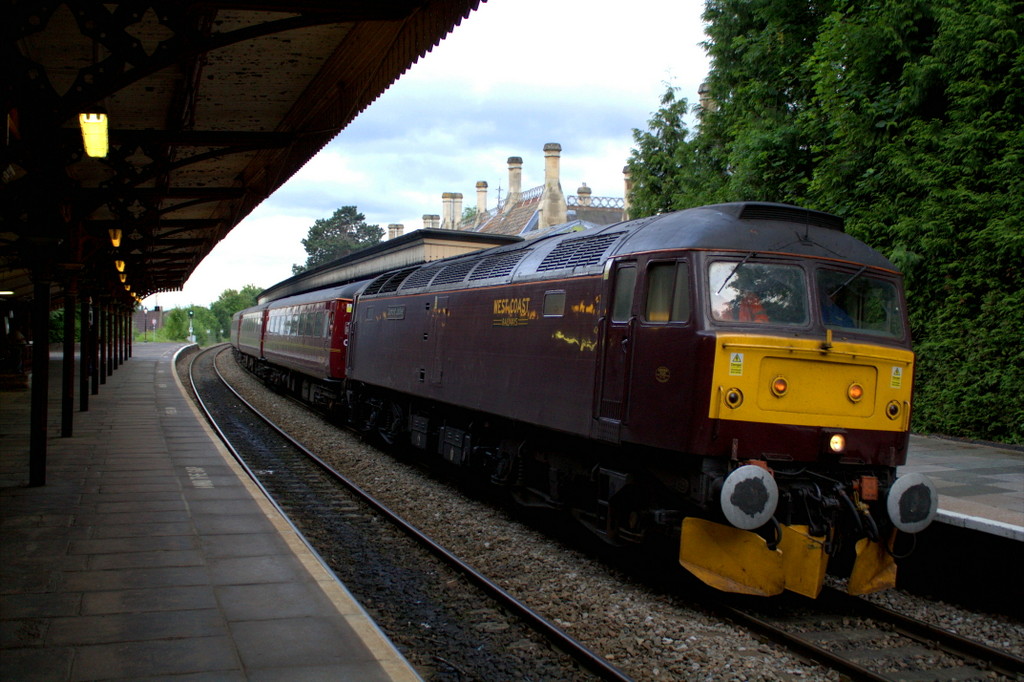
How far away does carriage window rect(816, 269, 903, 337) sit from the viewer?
6775 mm

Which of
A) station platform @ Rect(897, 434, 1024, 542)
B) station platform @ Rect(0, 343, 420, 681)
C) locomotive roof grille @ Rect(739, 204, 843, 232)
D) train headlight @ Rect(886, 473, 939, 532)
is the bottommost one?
station platform @ Rect(0, 343, 420, 681)

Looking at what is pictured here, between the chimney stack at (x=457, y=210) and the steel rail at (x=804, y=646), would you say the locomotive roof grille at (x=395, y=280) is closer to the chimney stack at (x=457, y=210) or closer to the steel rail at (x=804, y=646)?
the steel rail at (x=804, y=646)

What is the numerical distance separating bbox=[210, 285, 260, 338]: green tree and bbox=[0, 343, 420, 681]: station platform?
10727 centimetres

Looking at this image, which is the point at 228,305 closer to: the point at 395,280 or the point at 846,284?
the point at 395,280

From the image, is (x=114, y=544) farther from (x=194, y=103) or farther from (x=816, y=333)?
(x=816, y=333)

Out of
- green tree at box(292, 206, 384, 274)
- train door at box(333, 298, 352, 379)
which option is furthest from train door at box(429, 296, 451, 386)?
green tree at box(292, 206, 384, 274)

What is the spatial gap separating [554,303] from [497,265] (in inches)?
79.7

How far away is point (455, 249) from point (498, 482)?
17.4 metres

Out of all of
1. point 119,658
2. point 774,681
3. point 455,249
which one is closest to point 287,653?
point 119,658

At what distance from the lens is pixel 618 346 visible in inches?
285

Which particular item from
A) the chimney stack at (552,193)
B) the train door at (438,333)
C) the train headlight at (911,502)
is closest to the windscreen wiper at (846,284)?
the train headlight at (911,502)

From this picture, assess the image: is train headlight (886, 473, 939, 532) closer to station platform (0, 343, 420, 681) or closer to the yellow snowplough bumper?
the yellow snowplough bumper

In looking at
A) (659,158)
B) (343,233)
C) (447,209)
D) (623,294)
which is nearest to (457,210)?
(447,209)

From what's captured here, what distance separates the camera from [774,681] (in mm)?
5293
